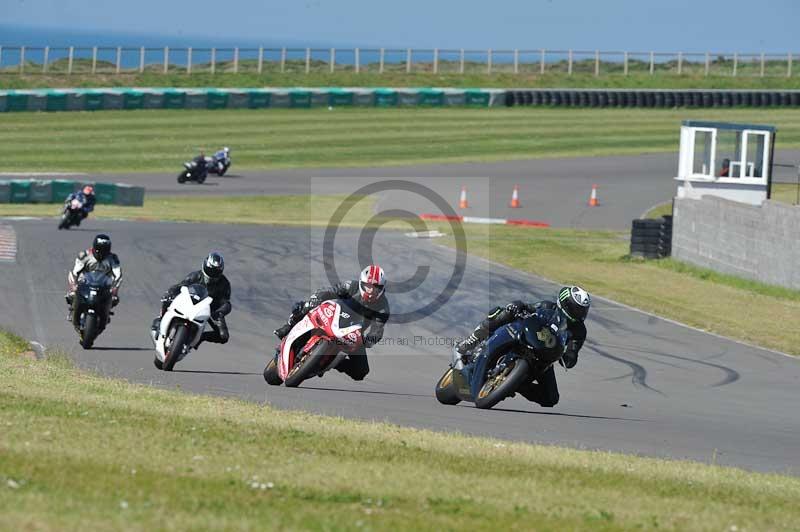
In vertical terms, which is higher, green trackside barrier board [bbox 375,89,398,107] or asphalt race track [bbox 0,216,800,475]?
green trackside barrier board [bbox 375,89,398,107]

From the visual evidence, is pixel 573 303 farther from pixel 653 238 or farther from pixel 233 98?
pixel 233 98

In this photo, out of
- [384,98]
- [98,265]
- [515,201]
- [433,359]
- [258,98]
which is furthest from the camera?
Result: [384,98]

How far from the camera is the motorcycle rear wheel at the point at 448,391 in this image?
1370cm

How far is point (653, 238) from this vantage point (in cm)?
3027

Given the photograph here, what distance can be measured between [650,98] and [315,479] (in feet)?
201

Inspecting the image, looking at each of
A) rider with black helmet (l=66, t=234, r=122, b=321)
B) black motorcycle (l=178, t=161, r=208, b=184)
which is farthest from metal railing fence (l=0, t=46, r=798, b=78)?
rider with black helmet (l=66, t=234, r=122, b=321)

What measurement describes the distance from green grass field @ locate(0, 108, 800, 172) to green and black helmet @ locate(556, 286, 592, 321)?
3690cm

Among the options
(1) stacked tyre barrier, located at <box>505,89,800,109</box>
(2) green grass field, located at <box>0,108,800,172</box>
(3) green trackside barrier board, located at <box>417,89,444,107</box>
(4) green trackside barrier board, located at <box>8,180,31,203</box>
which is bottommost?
(4) green trackside barrier board, located at <box>8,180,31,203</box>

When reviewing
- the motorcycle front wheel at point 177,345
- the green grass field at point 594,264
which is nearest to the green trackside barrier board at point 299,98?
the green grass field at point 594,264

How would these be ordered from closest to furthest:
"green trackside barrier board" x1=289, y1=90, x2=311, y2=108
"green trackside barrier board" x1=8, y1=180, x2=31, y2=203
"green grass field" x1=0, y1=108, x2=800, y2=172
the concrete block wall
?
the concrete block wall < "green trackside barrier board" x1=8, y1=180, x2=31, y2=203 < "green grass field" x1=0, y1=108, x2=800, y2=172 < "green trackside barrier board" x1=289, y1=90, x2=311, y2=108

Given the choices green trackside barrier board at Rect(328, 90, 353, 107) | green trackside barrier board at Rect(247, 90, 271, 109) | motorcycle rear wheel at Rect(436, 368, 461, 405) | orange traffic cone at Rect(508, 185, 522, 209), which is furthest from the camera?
green trackside barrier board at Rect(328, 90, 353, 107)

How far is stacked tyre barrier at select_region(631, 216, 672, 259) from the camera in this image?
3008 cm

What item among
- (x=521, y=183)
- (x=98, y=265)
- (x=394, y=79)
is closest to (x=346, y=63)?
(x=394, y=79)

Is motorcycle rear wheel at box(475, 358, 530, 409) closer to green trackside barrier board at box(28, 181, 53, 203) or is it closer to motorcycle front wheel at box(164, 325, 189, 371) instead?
motorcycle front wheel at box(164, 325, 189, 371)
